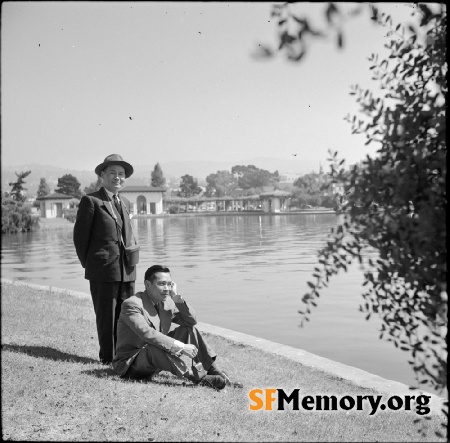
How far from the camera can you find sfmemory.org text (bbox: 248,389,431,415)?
4.06m

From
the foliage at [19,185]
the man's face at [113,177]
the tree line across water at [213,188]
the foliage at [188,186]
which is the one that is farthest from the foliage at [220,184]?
the man's face at [113,177]

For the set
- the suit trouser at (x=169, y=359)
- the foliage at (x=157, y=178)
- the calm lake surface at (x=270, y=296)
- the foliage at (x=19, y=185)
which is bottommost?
the calm lake surface at (x=270, y=296)

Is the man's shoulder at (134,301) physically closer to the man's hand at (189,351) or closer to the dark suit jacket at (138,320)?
the dark suit jacket at (138,320)

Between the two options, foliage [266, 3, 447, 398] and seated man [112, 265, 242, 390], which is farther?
seated man [112, 265, 242, 390]

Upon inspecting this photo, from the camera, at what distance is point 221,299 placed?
1050 cm

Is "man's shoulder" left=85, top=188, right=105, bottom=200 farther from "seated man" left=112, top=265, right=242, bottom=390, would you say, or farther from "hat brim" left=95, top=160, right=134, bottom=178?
"seated man" left=112, top=265, right=242, bottom=390

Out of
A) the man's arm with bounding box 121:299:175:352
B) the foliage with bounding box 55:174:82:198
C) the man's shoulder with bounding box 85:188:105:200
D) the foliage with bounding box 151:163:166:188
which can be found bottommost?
the man's arm with bounding box 121:299:175:352

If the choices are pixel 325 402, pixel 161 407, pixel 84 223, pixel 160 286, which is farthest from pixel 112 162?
pixel 325 402

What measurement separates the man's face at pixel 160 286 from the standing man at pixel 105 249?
0.57 metres

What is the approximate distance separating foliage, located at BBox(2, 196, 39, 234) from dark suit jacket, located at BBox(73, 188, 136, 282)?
35.4 m

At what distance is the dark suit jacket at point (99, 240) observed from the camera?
16.4ft

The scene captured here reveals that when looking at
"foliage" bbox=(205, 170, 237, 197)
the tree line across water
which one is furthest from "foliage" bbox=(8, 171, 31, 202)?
"foliage" bbox=(205, 170, 237, 197)

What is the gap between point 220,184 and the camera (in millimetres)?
150125

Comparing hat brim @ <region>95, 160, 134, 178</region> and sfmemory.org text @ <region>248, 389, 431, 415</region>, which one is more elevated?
hat brim @ <region>95, 160, 134, 178</region>
